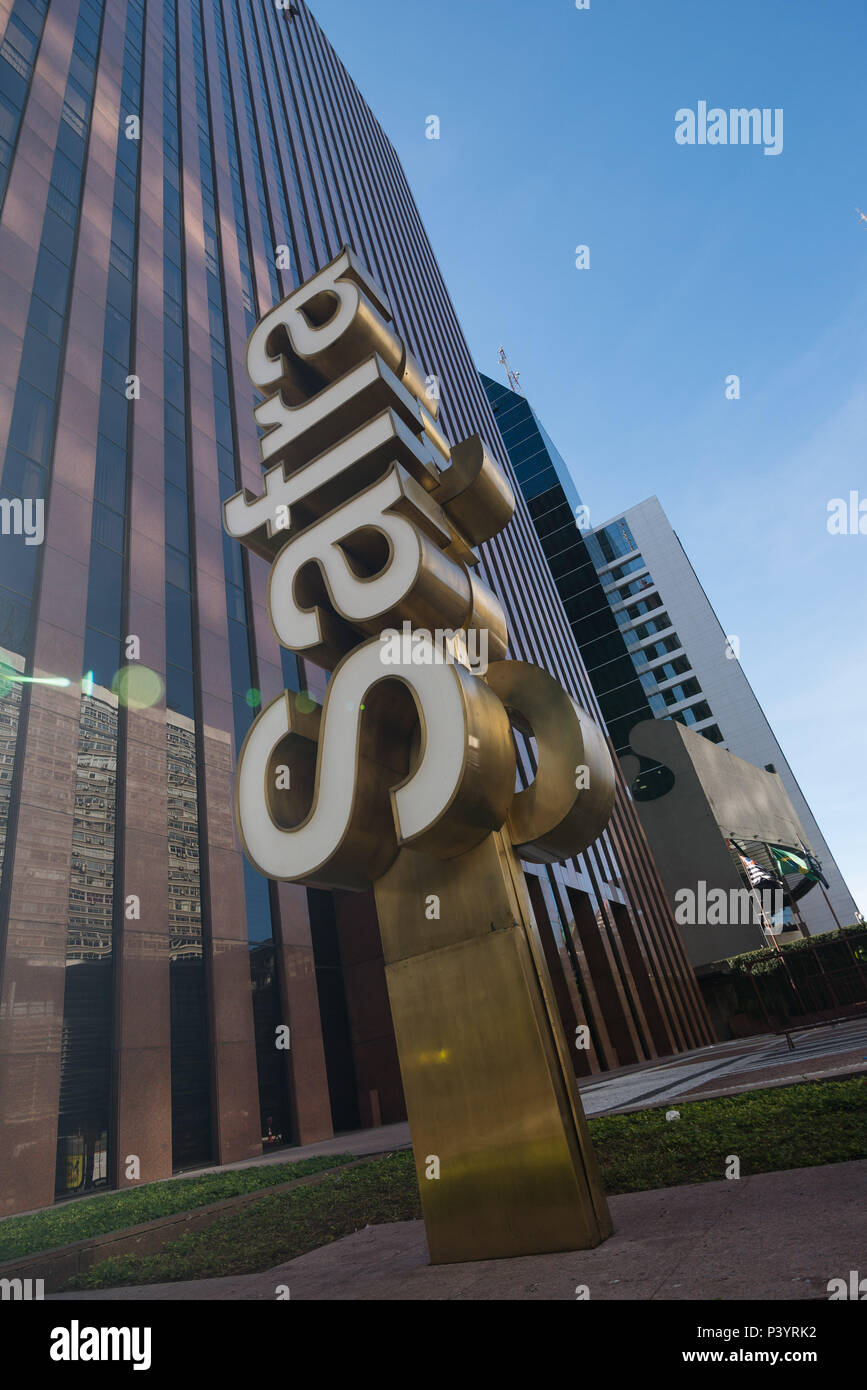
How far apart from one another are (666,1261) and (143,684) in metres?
15.3

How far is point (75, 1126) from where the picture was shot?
39.3 ft

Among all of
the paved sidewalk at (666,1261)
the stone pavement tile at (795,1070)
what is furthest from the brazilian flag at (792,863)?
the paved sidewalk at (666,1261)

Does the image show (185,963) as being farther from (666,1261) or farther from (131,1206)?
(666,1261)

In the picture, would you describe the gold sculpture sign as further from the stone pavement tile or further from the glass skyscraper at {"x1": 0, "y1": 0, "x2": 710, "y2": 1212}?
the glass skyscraper at {"x1": 0, "y1": 0, "x2": 710, "y2": 1212}

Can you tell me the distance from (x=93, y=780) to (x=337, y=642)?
1003 cm

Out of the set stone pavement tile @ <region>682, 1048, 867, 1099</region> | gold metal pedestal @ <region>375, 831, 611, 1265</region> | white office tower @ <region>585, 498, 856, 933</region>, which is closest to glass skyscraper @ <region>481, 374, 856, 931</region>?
white office tower @ <region>585, 498, 856, 933</region>

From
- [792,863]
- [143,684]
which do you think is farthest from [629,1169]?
[792,863]

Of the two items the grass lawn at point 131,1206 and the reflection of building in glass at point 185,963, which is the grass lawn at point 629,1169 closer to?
the grass lawn at point 131,1206

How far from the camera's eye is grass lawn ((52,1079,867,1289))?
5.63m

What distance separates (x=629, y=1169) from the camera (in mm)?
6234

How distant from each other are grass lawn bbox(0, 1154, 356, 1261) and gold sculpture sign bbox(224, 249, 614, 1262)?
208 inches

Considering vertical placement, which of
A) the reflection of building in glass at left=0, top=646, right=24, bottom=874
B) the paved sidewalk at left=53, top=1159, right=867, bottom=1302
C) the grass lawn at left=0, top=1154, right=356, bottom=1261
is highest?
the reflection of building in glass at left=0, top=646, right=24, bottom=874
